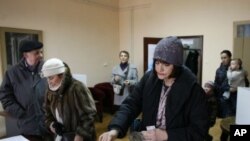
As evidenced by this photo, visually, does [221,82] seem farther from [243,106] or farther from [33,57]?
[33,57]

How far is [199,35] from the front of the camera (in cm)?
479

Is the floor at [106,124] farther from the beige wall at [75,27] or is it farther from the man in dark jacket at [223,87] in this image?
the beige wall at [75,27]

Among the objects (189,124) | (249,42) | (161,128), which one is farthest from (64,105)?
(249,42)

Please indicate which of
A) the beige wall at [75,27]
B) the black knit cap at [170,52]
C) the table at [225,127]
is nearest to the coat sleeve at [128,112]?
the black knit cap at [170,52]

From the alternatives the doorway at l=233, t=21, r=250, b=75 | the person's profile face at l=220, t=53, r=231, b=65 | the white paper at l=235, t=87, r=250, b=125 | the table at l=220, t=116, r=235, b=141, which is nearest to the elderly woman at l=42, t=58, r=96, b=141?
the white paper at l=235, t=87, r=250, b=125

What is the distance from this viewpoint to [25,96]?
1.99 meters

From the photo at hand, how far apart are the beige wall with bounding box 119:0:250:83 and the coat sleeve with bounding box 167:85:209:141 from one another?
380 centimetres

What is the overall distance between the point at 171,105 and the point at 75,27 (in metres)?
4.26

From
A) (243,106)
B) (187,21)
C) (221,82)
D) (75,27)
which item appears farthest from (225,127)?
(75,27)

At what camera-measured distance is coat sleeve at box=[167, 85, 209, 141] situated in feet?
3.43

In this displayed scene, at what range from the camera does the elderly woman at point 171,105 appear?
1055mm

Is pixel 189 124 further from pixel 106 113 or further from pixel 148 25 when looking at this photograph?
pixel 148 25

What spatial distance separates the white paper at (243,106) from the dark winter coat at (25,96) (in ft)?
5.03

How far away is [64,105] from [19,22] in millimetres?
2945
